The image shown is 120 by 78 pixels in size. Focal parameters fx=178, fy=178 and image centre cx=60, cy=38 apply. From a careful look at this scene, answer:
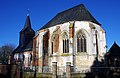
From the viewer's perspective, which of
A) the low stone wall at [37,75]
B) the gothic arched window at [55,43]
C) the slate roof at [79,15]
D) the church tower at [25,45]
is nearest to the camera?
the low stone wall at [37,75]

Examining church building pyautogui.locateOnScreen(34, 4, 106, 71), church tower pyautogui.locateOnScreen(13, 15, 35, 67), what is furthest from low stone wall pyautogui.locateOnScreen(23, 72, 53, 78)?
church tower pyautogui.locateOnScreen(13, 15, 35, 67)

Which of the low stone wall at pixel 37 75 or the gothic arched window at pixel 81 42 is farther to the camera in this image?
the gothic arched window at pixel 81 42

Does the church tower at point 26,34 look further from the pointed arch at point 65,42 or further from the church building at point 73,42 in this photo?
the pointed arch at point 65,42

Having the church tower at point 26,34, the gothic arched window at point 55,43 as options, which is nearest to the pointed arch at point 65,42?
the gothic arched window at point 55,43

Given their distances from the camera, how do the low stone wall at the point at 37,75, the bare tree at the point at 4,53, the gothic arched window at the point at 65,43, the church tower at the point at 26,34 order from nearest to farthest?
1. the low stone wall at the point at 37,75
2. the gothic arched window at the point at 65,43
3. the church tower at the point at 26,34
4. the bare tree at the point at 4,53

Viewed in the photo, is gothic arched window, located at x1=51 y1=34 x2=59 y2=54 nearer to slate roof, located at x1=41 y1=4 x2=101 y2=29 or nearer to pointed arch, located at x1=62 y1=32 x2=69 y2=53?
pointed arch, located at x1=62 y1=32 x2=69 y2=53

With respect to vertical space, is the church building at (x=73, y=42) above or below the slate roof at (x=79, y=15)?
below

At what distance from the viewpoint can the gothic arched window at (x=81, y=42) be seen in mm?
28688

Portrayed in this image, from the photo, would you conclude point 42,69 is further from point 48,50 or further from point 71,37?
point 71,37

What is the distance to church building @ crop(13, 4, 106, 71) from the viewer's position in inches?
1110

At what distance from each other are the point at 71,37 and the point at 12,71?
428 inches

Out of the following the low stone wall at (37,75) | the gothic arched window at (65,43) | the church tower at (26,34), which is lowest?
the low stone wall at (37,75)

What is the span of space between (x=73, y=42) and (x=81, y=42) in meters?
1.48

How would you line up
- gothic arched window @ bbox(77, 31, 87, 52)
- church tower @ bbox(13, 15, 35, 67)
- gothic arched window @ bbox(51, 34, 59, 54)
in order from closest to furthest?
gothic arched window @ bbox(77, 31, 87, 52)
gothic arched window @ bbox(51, 34, 59, 54)
church tower @ bbox(13, 15, 35, 67)
